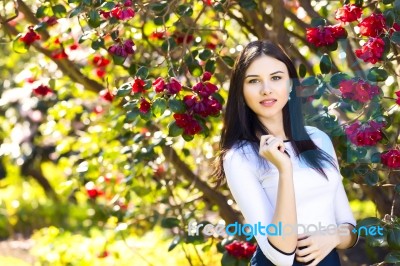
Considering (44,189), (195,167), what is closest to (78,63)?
(195,167)

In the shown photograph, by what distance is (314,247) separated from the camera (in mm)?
2229

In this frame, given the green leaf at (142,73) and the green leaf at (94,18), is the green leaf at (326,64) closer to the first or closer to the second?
the green leaf at (142,73)

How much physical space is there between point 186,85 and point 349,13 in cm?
76

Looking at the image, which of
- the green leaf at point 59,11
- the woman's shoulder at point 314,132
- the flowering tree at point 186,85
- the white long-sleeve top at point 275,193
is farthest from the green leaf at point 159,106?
the green leaf at point 59,11

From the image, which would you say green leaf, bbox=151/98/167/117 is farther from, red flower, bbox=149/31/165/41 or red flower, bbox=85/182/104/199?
red flower, bbox=85/182/104/199

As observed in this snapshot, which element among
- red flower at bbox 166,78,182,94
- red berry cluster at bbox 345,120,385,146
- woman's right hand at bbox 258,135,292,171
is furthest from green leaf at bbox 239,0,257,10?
woman's right hand at bbox 258,135,292,171

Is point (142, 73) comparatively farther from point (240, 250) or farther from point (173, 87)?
point (240, 250)

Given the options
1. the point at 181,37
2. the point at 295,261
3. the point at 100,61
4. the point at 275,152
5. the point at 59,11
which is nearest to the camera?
the point at 275,152

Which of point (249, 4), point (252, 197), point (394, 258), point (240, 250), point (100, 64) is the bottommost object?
point (240, 250)

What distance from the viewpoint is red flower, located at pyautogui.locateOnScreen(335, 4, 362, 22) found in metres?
2.57

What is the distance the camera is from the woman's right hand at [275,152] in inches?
84.0

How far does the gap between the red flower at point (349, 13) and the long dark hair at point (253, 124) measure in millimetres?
304

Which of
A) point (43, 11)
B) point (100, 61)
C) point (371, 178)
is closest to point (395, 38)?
point (371, 178)

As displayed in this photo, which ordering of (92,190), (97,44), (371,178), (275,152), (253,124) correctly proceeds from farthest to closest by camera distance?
(92,190) < (97,44) < (371,178) < (253,124) < (275,152)
